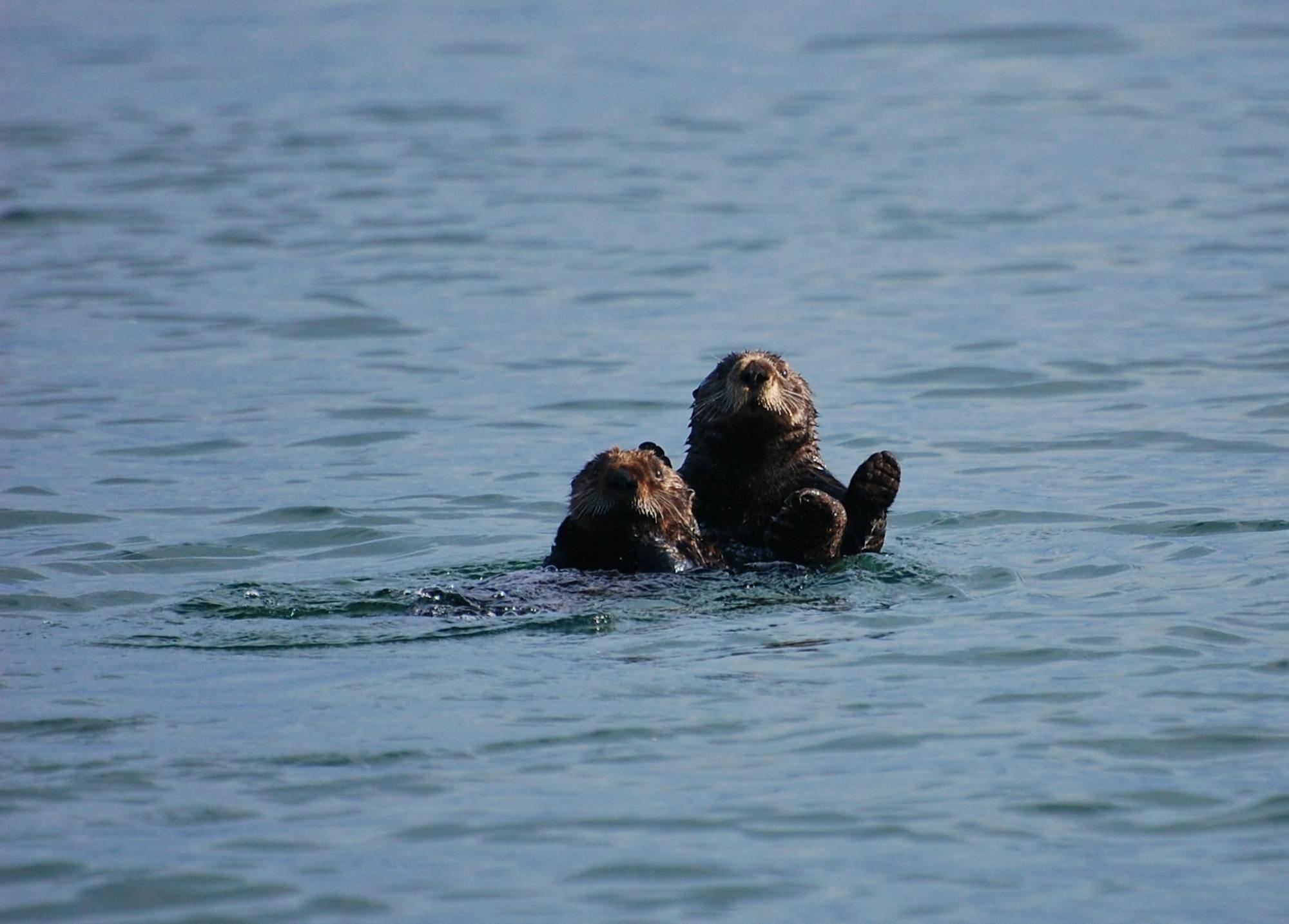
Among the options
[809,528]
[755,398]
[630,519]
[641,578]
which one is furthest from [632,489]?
[755,398]

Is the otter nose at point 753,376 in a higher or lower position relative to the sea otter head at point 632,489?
higher

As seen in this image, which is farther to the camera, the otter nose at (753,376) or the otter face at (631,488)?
the otter nose at (753,376)

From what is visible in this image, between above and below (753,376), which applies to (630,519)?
below

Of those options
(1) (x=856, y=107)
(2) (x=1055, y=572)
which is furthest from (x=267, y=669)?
(1) (x=856, y=107)

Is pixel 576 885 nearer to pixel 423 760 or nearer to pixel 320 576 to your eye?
pixel 423 760

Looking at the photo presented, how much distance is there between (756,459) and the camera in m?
8.52

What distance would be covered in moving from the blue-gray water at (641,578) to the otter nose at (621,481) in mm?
388

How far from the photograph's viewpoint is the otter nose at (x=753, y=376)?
8.27 metres

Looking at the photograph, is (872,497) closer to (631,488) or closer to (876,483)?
(876,483)

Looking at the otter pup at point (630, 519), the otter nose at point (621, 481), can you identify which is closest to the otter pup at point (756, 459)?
the otter pup at point (630, 519)

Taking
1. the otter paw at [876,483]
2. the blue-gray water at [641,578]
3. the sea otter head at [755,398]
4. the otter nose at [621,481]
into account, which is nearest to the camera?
the blue-gray water at [641,578]

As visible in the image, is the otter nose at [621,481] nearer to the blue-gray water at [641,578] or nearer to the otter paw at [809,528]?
the blue-gray water at [641,578]

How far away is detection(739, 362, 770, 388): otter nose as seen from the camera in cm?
827

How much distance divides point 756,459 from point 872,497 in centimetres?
74
